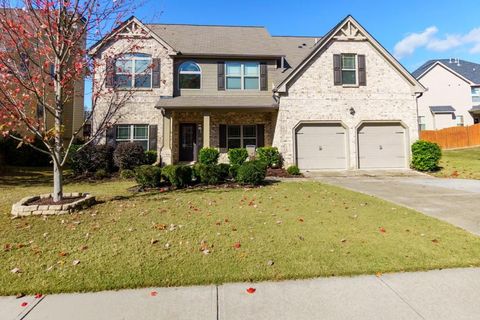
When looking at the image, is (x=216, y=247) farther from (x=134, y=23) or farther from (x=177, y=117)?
(x=134, y=23)

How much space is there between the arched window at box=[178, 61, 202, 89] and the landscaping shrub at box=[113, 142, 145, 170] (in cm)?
507

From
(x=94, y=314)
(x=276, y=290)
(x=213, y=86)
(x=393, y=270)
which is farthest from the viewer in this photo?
(x=213, y=86)

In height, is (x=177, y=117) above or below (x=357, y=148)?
above

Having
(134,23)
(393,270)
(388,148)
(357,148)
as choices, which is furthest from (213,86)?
(393,270)

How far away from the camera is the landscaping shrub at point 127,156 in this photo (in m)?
13.0

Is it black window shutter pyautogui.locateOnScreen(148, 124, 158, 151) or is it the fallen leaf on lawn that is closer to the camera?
the fallen leaf on lawn

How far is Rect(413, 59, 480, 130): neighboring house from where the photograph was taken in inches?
1178

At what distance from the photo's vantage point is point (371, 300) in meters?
3.10

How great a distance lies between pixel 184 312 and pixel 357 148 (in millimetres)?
14443

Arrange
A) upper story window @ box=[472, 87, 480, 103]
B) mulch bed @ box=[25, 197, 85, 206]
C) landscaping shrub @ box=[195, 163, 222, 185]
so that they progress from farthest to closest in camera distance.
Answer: upper story window @ box=[472, 87, 480, 103] < landscaping shrub @ box=[195, 163, 222, 185] < mulch bed @ box=[25, 197, 85, 206]

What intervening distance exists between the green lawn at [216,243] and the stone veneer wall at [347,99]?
26.3ft

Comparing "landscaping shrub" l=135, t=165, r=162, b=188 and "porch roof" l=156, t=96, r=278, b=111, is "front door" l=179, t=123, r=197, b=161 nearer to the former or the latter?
"porch roof" l=156, t=96, r=278, b=111

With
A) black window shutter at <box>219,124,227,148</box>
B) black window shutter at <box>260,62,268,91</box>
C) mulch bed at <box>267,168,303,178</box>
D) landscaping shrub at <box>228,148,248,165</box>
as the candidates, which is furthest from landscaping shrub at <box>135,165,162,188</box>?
black window shutter at <box>260,62,268,91</box>

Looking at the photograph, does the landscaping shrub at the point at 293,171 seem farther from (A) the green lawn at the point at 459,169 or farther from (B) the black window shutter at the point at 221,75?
(A) the green lawn at the point at 459,169
